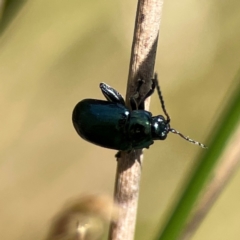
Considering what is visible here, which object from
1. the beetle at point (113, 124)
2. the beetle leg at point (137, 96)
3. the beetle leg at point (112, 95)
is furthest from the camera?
the beetle leg at point (112, 95)

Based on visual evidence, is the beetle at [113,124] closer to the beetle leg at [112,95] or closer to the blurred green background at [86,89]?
the beetle leg at [112,95]

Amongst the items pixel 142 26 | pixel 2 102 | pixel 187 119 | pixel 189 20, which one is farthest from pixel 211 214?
pixel 142 26

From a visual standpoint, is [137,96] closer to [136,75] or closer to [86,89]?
[136,75]

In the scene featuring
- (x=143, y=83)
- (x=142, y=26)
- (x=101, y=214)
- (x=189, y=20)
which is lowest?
(x=101, y=214)

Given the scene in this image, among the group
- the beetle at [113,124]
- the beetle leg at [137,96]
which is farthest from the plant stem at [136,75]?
the beetle at [113,124]

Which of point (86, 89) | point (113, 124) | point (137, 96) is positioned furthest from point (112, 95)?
point (86, 89)

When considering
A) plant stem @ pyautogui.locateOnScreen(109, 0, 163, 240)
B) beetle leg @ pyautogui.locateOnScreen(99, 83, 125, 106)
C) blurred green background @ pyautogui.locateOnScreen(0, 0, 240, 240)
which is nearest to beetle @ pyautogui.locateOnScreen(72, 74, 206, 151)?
beetle leg @ pyautogui.locateOnScreen(99, 83, 125, 106)

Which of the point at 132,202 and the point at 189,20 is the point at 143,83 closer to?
the point at 132,202

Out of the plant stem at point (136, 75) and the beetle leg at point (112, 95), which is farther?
the beetle leg at point (112, 95)
